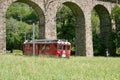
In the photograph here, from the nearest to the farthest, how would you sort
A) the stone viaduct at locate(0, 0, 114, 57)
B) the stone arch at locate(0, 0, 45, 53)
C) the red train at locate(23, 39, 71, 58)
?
1. the red train at locate(23, 39, 71, 58)
2. the stone arch at locate(0, 0, 45, 53)
3. the stone viaduct at locate(0, 0, 114, 57)

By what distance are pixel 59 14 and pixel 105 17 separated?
14565 mm

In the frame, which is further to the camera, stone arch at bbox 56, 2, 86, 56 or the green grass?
stone arch at bbox 56, 2, 86, 56

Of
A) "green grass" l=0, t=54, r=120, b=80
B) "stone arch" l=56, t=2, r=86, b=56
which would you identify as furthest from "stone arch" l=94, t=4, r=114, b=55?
"green grass" l=0, t=54, r=120, b=80

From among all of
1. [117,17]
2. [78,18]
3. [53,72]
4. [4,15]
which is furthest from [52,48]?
[53,72]

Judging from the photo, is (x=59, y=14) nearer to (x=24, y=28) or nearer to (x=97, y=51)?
(x=97, y=51)

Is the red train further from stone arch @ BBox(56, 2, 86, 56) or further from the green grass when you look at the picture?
the green grass

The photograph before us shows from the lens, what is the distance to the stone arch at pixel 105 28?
3692 centimetres

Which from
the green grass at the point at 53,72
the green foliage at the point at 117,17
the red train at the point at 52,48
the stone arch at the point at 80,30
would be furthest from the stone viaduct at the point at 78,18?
the green grass at the point at 53,72

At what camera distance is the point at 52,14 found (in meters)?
30.5

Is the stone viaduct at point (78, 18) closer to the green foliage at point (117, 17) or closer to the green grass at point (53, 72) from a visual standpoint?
the green foliage at point (117, 17)

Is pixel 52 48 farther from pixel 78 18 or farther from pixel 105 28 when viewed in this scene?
pixel 105 28

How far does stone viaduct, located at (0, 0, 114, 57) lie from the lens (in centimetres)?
2722

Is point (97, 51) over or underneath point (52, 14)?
underneath

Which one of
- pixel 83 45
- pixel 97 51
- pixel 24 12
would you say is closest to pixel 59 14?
pixel 97 51
